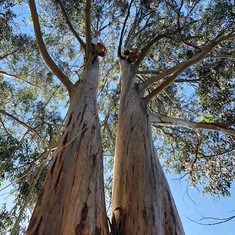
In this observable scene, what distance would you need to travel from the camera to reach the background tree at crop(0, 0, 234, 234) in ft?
5.82

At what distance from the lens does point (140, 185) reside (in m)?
1.68

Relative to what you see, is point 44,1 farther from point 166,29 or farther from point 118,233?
point 118,233

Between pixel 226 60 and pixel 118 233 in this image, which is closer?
pixel 118 233

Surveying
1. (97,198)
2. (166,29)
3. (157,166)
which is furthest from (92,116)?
(166,29)

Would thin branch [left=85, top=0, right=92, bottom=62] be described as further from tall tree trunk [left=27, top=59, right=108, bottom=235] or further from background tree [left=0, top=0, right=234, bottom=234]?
tall tree trunk [left=27, top=59, right=108, bottom=235]

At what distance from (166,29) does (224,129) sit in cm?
261

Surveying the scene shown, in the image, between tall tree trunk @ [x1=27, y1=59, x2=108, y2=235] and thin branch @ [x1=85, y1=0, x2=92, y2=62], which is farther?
thin branch @ [x1=85, y1=0, x2=92, y2=62]

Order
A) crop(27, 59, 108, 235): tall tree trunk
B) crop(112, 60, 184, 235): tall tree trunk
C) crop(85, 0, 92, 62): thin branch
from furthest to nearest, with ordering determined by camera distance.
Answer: crop(85, 0, 92, 62): thin branch < crop(112, 60, 184, 235): tall tree trunk < crop(27, 59, 108, 235): tall tree trunk

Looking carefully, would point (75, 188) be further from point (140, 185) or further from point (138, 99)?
point (138, 99)

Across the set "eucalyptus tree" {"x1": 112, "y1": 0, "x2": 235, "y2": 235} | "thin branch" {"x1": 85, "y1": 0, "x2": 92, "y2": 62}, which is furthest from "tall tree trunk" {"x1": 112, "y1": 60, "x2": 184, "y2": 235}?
"thin branch" {"x1": 85, "y1": 0, "x2": 92, "y2": 62}

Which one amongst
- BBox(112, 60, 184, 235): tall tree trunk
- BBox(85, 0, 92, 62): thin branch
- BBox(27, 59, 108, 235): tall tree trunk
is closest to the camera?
BBox(27, 59, 108, 235): tall tree trunk

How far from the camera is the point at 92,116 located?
2.00m

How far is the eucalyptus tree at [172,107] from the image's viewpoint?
1.72m

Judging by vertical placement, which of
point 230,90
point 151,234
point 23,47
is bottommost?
point 151,234
